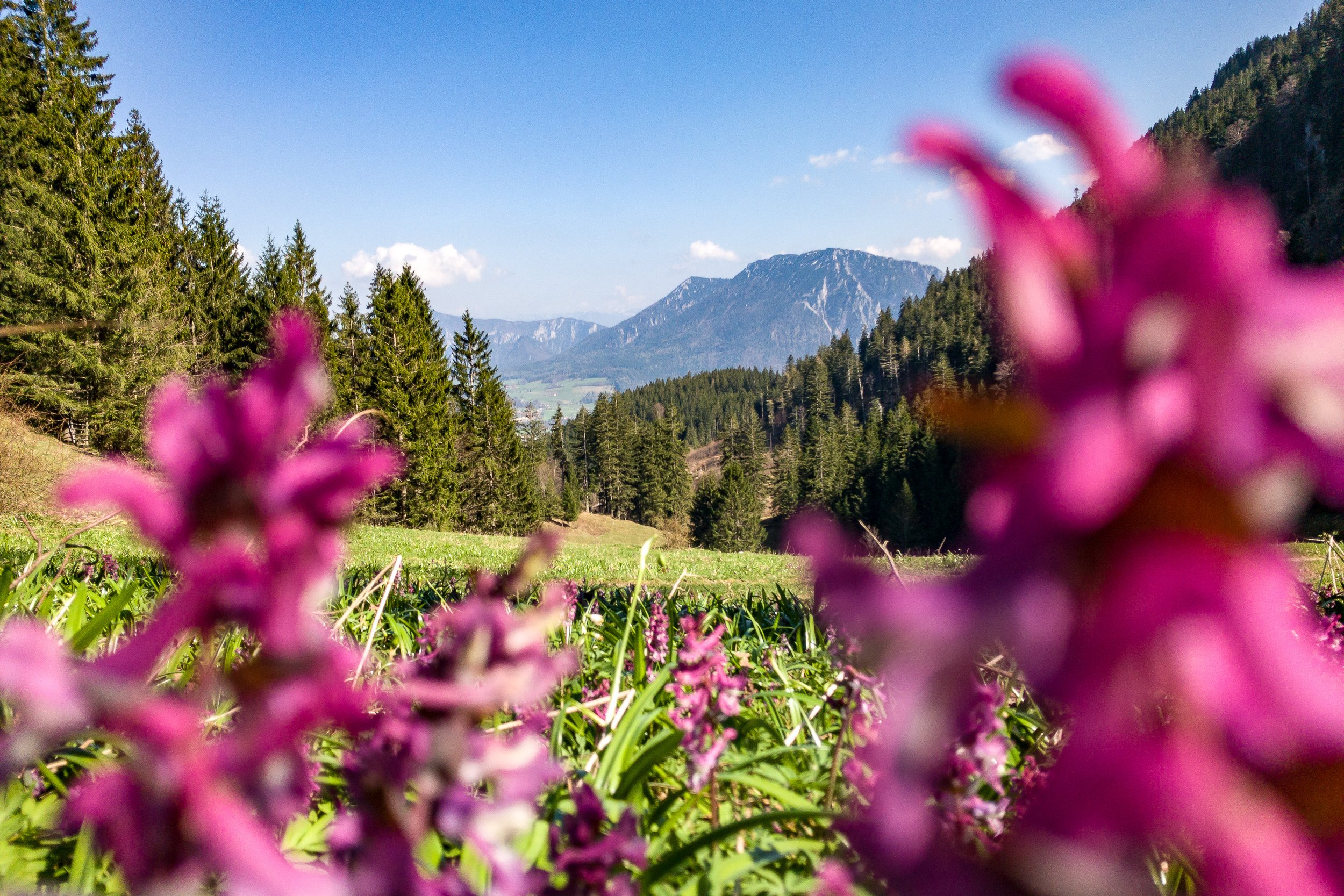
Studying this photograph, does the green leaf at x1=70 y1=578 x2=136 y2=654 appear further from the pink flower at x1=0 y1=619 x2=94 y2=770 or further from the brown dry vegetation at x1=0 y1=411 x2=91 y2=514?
the brown dry vegetation at x1=0 y1=411 x2=91 y2=514

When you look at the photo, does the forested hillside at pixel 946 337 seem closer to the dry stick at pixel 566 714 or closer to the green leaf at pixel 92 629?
the dry stick at pixel 566 714

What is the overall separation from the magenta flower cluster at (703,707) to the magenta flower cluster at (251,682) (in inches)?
34.3

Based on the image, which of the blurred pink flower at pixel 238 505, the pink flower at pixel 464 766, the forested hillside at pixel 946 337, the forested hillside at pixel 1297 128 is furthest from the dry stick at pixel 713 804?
the forested hillside at pixel 1297 128

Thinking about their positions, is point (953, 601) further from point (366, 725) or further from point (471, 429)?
point (471, 429)

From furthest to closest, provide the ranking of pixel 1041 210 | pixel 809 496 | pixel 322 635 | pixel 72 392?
pixel 809 496, pixel 72 392, pixel 322 635, pixel 1041 210

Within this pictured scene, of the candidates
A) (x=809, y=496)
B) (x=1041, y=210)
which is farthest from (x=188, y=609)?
(x=809, y=496)

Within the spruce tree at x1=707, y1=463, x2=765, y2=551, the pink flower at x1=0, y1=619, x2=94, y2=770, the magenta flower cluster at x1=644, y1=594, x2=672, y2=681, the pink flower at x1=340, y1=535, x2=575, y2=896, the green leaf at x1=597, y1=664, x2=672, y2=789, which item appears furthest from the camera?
the spruce tree at x1=707, y1=463, x2=765, y2=551

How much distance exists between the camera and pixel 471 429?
49719mm

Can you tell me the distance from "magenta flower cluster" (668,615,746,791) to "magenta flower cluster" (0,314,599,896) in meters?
0.87

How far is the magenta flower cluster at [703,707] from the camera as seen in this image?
1.37m

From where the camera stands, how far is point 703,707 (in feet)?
5.11

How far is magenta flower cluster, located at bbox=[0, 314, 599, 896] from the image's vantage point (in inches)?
15.4

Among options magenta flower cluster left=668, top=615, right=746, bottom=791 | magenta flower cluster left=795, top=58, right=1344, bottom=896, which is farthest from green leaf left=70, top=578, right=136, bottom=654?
magenta flower cluster left=795, top=58, right=1344, bottom=896

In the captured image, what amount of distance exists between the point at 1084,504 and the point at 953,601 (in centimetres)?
6
